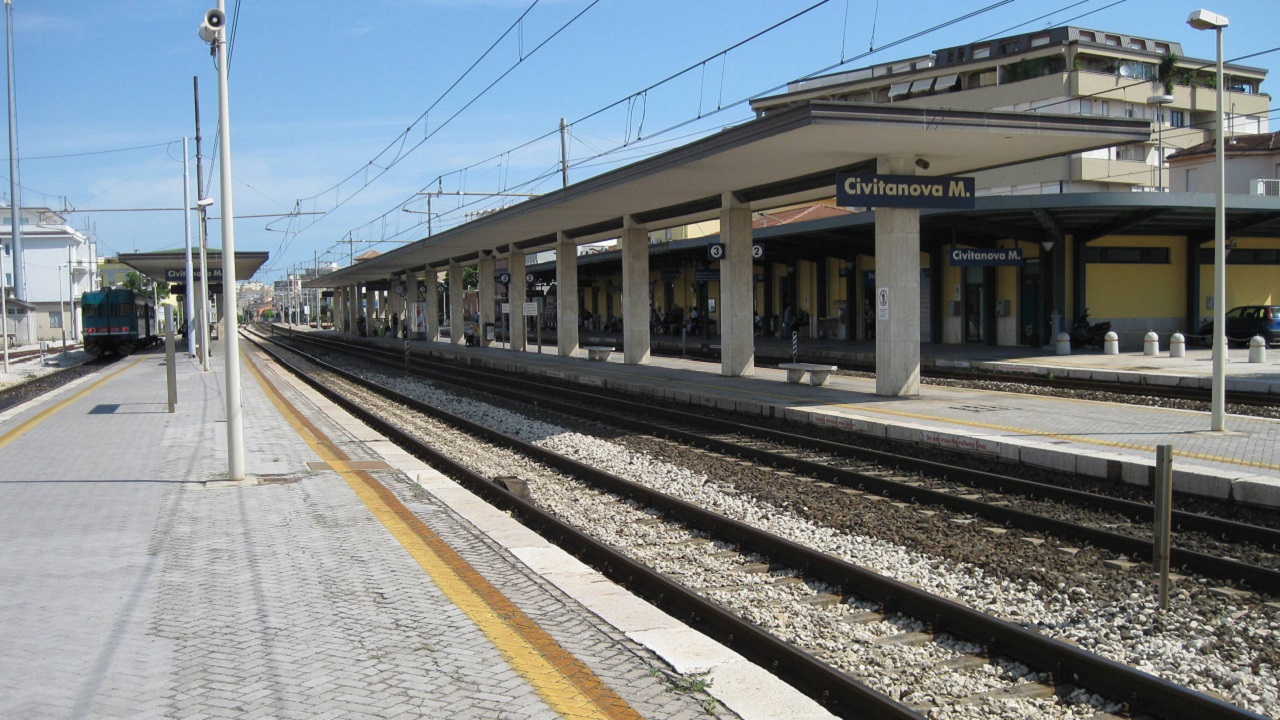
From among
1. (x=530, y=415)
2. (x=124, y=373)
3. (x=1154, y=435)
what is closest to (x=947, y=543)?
(x=1154, y=435)

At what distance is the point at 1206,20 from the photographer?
11453mm

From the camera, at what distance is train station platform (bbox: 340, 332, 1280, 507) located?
33.4 ft

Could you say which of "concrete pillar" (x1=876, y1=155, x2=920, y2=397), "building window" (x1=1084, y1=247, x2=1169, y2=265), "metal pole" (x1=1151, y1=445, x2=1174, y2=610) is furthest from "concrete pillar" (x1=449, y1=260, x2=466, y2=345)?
"metal pole" (x1=1151, y1=445, x2=1174, y2=610)

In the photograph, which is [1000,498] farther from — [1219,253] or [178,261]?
[178,261]

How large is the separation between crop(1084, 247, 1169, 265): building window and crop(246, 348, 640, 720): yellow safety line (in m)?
27.9

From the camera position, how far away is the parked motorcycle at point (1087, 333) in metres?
28.9

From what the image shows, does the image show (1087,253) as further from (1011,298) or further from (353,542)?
(353,542)

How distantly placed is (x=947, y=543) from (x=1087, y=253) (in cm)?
2607

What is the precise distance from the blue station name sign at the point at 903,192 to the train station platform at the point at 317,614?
9285 mm

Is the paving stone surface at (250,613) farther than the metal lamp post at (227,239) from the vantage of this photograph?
No

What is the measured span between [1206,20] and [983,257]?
15.7 metres

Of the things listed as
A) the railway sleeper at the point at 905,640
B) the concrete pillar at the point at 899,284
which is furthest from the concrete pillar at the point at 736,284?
the railway sleeper at the point at 905,640

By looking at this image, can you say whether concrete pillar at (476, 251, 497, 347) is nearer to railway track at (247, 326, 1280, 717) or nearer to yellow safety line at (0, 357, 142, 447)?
yellow safety line at (0, 357, 142, 447)

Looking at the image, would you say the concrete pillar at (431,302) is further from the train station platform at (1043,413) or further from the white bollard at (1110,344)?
the white bollard at (1110,344)
